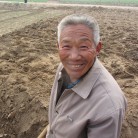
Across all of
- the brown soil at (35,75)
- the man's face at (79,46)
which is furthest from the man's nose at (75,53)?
the brown soil at (35,75)

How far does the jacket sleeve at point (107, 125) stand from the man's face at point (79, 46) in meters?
0.38

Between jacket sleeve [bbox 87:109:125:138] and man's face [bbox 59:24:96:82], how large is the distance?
380 mm

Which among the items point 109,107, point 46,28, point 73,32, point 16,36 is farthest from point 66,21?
point 46,28

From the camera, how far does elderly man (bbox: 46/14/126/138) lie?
1.66 meters

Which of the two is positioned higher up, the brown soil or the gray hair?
the gray hair

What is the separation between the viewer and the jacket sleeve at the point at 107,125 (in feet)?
5.33

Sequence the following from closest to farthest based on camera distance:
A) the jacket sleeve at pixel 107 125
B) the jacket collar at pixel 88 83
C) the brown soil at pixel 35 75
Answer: the jacket sleeve at pixel 107 125
the jacket collar at pixel 88 83
the brown soil at pixel 35 75

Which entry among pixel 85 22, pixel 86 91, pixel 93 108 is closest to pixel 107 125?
pixel 93 108

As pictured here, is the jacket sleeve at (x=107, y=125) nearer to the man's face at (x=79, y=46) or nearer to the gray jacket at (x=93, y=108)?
the gray jacket at (x=93, y=108)

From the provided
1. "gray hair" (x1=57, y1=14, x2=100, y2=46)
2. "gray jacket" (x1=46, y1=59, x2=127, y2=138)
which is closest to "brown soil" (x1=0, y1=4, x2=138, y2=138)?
"gray jacket" (x1=46, y1=59, x2=127, y2=138)

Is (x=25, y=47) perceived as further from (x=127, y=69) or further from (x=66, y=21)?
(x=66, y=21)

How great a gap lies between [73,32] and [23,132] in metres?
2.34

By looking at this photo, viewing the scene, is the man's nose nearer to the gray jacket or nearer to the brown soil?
the gray jacket

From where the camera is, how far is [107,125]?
163 cm
